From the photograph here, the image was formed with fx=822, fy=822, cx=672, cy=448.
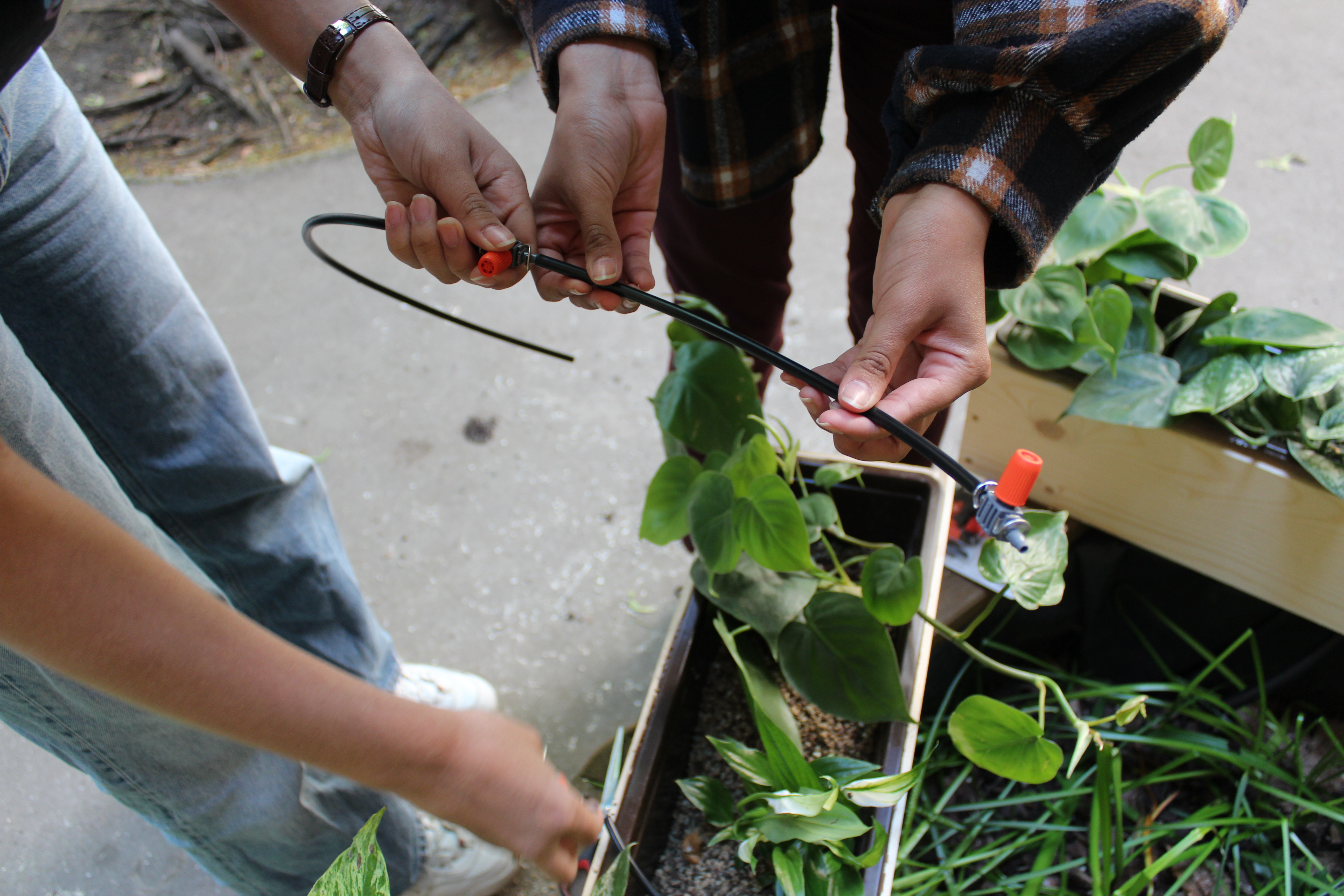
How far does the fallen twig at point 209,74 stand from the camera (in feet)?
7.29

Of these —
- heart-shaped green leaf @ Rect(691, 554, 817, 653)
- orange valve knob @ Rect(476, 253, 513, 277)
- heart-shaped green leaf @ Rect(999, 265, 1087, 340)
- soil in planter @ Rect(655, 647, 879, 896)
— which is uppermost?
orange valve knob @ Rect(476, 253, 513, 277)

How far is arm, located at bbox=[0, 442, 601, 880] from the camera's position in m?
0.35

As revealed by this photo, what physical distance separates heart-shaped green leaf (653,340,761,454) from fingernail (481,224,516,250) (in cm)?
19

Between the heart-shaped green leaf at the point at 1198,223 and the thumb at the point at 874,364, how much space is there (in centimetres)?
49

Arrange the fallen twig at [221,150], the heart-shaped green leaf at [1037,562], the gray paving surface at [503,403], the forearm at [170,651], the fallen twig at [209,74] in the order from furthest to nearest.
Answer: the fallen twig at [209,74]
the fallen twig at [221,150]
the gray paving surface at [503,403]
the heart-shaped green leaf at [1037,562]
the forearm at [170,651]

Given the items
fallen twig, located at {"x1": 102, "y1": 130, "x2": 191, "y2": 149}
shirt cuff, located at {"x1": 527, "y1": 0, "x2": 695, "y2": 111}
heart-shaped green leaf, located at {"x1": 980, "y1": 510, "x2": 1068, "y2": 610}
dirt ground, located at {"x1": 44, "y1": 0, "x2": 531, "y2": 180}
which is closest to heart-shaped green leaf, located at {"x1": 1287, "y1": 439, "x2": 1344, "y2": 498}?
heart-shaped green leaf, located at {"x1": 980, "y1": 510, "x2": 1068, "y2": 610}

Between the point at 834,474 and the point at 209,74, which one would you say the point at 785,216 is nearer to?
the point at 834,474

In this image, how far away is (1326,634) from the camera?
861mm

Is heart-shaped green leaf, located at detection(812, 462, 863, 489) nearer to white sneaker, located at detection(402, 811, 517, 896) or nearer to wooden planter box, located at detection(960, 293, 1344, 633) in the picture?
wooden planter box, located at detection(960, 293, 1344, 633)

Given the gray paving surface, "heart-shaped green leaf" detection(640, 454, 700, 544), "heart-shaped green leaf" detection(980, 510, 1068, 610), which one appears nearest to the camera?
"heart-shaped green leaf" detection(980, 510, 1068, 610)

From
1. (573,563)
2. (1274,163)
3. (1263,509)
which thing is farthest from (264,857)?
(1274,163)

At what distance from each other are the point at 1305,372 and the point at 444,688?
959mm

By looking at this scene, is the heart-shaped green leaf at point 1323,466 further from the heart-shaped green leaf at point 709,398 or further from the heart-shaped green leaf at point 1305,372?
the heart-shaped green leaf at point 709,398

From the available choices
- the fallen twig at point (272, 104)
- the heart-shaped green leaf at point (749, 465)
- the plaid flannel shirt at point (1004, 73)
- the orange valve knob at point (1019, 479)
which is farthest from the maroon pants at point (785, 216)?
the fallen twig at point (272, 104)
